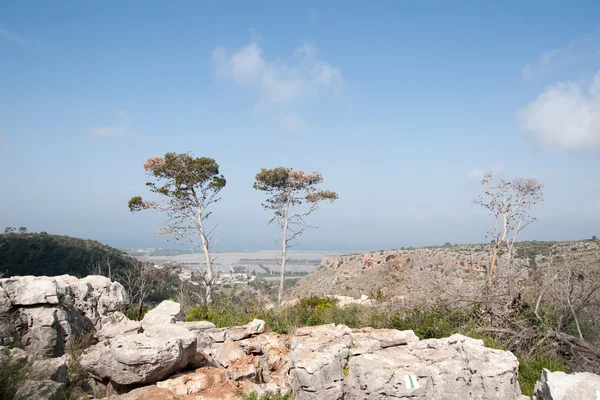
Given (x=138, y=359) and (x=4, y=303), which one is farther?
(x=4, y=303)

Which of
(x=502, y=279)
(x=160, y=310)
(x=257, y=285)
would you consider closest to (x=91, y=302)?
(x=160, y=310)

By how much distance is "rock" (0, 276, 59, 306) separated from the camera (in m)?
10.0

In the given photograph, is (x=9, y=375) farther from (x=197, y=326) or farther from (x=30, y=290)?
(x=197, y=326)

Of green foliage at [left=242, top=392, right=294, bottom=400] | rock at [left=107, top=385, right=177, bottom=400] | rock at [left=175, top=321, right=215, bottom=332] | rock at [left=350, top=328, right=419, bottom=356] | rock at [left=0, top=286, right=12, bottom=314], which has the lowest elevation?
green foliage at [left=242, top=392, right=294, bottom=400]

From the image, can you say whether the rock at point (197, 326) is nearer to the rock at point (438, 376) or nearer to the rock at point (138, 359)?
the rock at point (138, 359)

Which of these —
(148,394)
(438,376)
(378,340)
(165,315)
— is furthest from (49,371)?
(438,376)

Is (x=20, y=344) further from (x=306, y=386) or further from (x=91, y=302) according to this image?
(x=306, y=386)

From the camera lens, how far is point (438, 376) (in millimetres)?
6996

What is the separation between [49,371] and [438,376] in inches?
287

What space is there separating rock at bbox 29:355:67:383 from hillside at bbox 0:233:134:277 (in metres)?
15.6

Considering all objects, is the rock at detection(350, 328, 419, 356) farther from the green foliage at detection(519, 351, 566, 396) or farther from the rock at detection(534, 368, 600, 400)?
the rock at detection(534, 368, 600, 400)

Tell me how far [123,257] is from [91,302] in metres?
22.6

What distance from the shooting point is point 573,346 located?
9031 mm

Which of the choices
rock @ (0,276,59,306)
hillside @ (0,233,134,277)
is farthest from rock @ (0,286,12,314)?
hillside @ (0,233,134,277)
